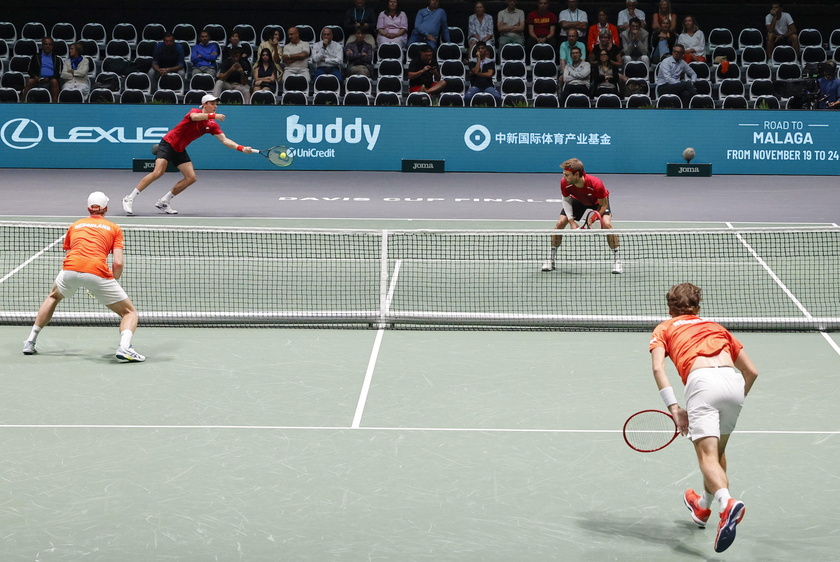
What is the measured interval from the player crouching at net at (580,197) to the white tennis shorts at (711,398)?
6604mm

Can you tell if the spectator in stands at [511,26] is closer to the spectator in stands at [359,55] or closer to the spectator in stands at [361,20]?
the spectator in stands at [361,20]

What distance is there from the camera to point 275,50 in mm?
23688

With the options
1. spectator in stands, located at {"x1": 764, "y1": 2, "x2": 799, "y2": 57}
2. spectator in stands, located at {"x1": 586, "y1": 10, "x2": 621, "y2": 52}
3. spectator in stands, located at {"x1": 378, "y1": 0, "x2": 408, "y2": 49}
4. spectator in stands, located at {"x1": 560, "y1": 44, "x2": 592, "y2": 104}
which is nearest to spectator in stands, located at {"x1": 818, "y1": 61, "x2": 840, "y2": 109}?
spectator in stands, located at {"x1": 764, "y1": 2, "x2": 799, "y2": 57}

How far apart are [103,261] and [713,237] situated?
9199 millimetres

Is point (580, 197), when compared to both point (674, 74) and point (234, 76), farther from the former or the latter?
point (234, 76)

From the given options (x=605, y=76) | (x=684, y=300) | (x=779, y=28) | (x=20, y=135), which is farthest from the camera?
(x=779, y=28)

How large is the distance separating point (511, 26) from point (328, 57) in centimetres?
399

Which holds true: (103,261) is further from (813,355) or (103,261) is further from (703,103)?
(703,103)

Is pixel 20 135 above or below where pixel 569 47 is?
below

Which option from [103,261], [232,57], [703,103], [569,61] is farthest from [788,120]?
[103,261]

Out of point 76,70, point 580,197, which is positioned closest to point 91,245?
point 580,197

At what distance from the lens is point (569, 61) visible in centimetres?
2375

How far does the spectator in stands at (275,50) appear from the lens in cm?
2356

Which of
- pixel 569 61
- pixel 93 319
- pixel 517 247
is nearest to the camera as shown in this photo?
pixel 93 319
